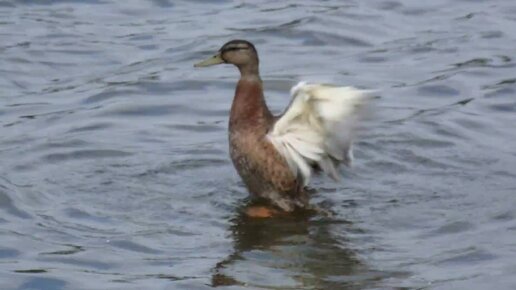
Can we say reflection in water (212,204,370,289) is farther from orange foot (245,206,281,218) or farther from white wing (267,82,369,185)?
white wing (267,82,369,185)

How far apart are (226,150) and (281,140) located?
4.46ft

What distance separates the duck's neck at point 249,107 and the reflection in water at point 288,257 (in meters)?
0.59

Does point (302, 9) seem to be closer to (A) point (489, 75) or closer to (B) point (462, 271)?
(A) point (489, 75)

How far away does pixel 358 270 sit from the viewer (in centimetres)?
843

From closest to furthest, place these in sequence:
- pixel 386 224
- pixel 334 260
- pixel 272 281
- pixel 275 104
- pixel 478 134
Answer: pixel 272 281 < pixel 334 260 < pixel 386 224 < pixel 478 134 < pixel 275 104

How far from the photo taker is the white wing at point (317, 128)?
9.05 meters

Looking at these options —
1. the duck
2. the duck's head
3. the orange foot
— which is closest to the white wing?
the duck

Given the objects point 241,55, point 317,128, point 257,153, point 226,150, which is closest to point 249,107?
point 257,153

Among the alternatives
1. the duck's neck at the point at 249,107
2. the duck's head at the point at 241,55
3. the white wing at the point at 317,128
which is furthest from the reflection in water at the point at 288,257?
the duck's head at the point at 241,55

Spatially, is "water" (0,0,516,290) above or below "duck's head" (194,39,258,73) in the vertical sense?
below

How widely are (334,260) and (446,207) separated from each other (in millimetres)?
1174

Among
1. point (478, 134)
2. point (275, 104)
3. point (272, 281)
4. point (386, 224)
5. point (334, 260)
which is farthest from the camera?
point (275, 104)

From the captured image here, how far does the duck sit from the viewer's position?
9.28 m

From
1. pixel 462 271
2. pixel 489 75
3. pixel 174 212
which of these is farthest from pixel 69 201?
pixel 489 75
